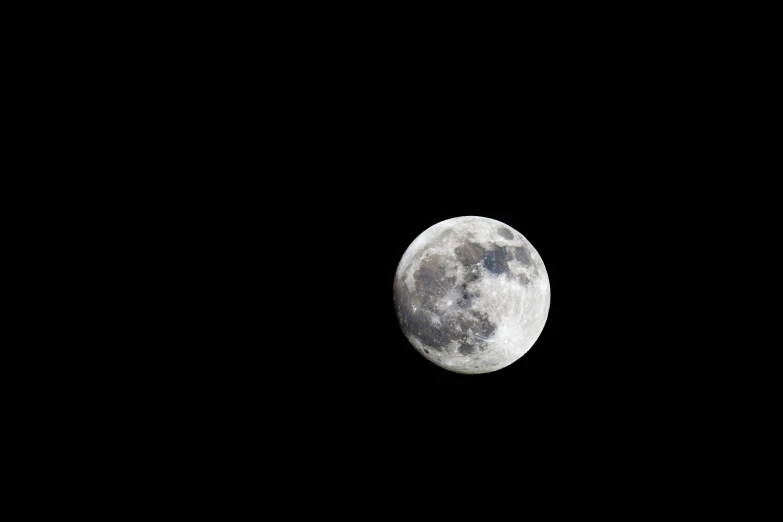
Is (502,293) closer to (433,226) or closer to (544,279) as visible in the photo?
(544,279)

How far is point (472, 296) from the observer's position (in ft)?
12.1

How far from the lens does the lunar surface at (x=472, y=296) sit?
371 cm

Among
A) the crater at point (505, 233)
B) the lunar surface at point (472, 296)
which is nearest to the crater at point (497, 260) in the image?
the lunar surface at point (472, 296)

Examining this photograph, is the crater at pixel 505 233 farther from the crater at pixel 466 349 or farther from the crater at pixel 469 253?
the crater at pixel 466 349

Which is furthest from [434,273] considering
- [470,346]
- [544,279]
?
[544,279]

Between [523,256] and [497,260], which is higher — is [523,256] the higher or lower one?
the higher one

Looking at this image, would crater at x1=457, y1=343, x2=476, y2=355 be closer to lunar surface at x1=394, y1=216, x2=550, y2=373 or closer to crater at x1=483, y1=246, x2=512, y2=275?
lunar surface at x1=394, y1=216, x2=550, y2=373

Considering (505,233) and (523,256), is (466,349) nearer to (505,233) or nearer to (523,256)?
(523,256)

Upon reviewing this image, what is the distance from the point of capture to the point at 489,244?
12.7 ft

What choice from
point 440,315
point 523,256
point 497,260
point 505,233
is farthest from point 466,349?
point 505,233

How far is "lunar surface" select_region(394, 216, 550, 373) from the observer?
12.2 ft

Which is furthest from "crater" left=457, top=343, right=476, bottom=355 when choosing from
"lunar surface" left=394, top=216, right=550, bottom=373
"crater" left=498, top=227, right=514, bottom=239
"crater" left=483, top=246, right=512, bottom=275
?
"crater" left=498, top=227, right=514, bottom=239

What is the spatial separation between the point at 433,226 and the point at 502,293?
98 cm

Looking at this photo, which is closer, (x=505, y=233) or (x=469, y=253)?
(x=469, y=253)
